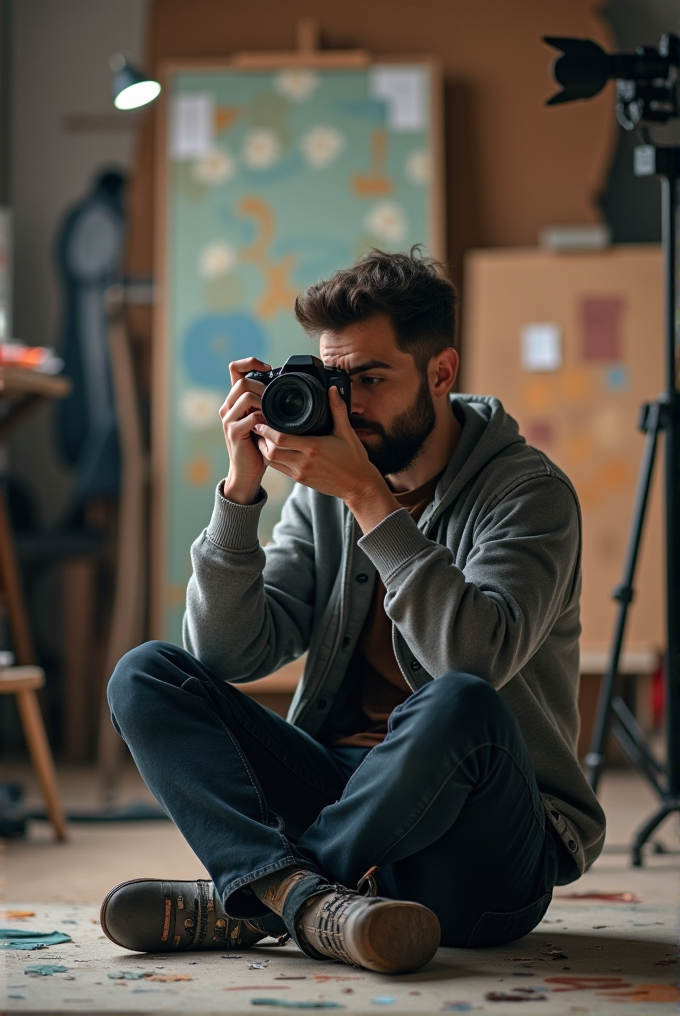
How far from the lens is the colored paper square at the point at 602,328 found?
319 centimetres

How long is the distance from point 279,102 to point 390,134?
326 mm

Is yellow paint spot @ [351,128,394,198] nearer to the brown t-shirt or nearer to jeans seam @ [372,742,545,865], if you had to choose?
the brown t-shirt

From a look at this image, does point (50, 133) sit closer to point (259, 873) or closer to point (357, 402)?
point (357, 402)

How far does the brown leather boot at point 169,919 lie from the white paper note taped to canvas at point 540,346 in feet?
6.98

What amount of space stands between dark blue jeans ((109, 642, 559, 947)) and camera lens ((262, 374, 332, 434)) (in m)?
0.32

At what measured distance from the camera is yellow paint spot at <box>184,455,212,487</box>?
10.5ft

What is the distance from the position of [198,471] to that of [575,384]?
1067 millimetres

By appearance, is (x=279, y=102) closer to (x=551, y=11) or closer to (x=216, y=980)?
(x=551, y=11)

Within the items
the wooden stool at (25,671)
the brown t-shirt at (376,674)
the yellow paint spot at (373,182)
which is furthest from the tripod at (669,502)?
the yellow paint spot at (373,182)

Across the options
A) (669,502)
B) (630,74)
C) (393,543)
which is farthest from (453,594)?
(630,74)

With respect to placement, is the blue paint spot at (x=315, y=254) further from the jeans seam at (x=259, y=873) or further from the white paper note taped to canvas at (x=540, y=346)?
the jeans seam at (x=259, y=873)

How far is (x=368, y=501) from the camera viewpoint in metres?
1.39

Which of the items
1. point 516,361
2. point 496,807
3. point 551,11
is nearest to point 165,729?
point 496,807

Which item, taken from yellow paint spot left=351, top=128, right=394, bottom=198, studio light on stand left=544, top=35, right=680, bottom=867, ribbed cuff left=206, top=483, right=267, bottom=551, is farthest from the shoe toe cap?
yellow paint spot left=351, top=128, right=394, bottom=198
